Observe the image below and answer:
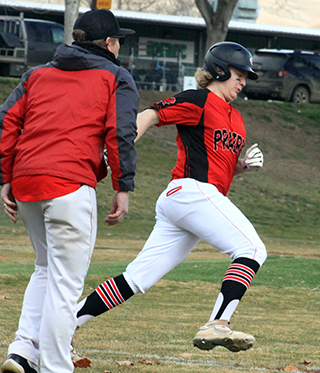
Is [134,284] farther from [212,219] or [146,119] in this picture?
[146,119]

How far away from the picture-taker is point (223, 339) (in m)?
4.50

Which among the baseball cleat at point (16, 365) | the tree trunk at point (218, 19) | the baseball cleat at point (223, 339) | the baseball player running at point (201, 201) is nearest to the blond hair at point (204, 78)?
the baseball player running at point (201, 201)

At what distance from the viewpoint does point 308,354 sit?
Answer: 553cm

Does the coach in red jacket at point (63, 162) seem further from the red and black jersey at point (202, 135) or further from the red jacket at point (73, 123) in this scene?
the red and black jersey at point (202, 135)

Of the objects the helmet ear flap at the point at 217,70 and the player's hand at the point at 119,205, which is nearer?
the player's hand at the point at 119,205

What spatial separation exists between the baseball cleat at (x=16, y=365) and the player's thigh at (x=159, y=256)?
106cm

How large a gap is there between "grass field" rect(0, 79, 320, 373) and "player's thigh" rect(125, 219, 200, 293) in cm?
53

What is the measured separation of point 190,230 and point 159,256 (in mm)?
297

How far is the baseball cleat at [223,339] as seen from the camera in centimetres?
449

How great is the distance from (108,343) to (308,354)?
147 centimetres

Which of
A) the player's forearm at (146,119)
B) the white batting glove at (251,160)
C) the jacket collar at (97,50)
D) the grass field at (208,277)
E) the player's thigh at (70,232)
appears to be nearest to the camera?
the player's thigh at (70,232)

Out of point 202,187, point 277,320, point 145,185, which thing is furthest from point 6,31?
point 202,187

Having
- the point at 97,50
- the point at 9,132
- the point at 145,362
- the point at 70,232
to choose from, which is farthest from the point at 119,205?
the point at 145,362

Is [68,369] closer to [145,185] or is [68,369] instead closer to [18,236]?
[18,236]
